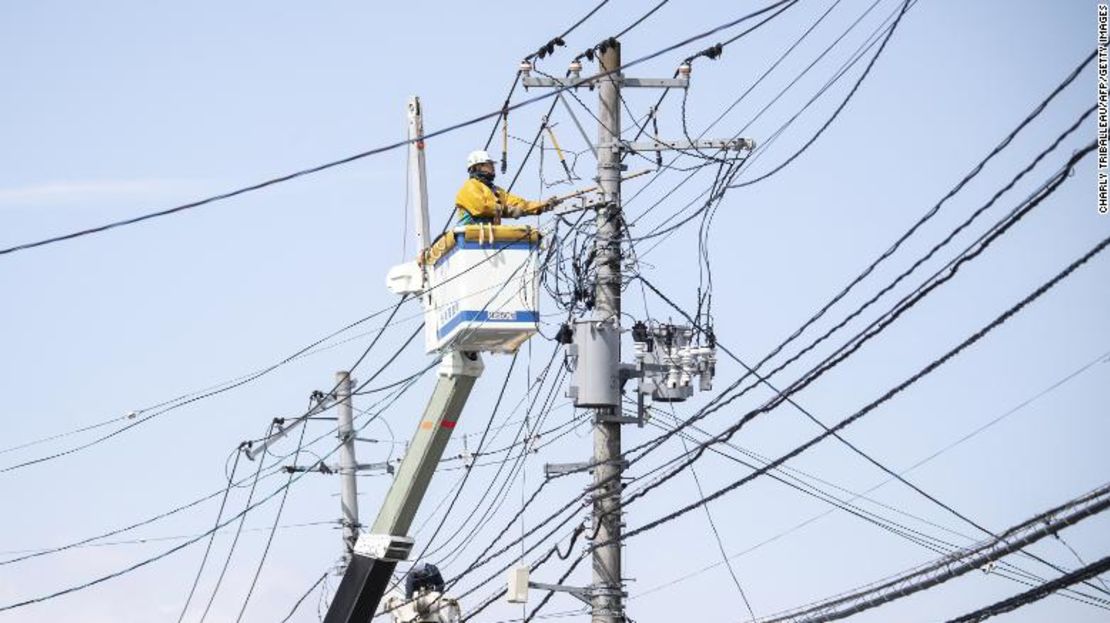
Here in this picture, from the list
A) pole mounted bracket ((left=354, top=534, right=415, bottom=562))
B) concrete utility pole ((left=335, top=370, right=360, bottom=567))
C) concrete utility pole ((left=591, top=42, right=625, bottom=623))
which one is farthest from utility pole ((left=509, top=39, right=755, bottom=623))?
concrete utility pole ((left=335, top=370, right=360, bottom=567))

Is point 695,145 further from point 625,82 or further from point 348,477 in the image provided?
point 348,477

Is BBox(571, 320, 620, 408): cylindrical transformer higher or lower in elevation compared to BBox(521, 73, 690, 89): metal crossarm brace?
lower

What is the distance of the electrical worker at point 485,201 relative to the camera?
2769cm

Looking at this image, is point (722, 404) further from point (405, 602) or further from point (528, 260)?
point (405, 602)

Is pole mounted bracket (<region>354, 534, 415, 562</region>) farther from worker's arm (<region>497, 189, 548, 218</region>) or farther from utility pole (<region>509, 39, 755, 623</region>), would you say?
worker's arm (<region>497, 189, 548, 218</region>)

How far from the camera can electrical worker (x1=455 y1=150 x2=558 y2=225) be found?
90.8 feet

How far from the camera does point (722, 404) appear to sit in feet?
93.2

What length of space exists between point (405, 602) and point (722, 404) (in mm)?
5416

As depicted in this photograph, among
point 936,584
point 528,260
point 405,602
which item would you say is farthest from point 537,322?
point 936,584

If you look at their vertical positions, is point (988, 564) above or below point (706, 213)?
below

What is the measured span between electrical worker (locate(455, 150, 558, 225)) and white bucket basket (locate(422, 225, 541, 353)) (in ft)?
0.73

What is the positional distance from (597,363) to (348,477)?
26.0ft

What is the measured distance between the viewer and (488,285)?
2747 centimetres

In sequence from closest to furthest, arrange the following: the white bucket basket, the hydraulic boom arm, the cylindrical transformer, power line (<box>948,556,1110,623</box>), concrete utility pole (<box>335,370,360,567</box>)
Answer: power line (<box>948,556,1110,623</box>)
the white bucket basket
the hydraulic boom arm
the cylindrical transformer
concrete utility pole (<box>335,370,360,567</box>)
